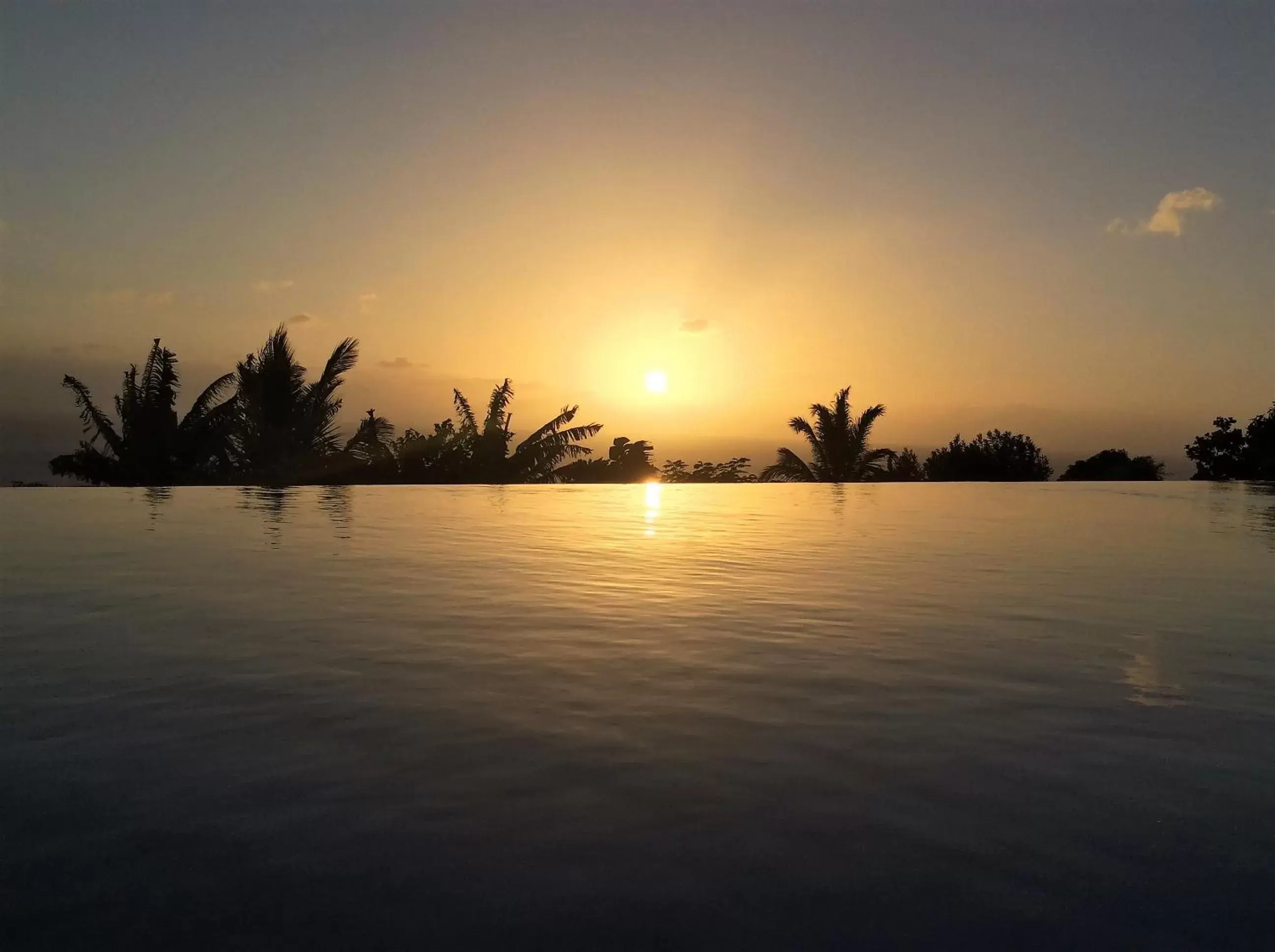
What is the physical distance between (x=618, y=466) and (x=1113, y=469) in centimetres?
2246

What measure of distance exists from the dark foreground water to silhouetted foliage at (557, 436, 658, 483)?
2138 centimetres

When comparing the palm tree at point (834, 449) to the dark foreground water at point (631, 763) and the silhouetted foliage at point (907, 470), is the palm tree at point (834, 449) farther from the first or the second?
the dark foreground water at point (631, 763)

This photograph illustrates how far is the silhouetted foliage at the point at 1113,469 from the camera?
3625cm

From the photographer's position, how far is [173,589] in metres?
6.37

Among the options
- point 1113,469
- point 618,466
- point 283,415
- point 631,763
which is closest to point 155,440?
point 283,415

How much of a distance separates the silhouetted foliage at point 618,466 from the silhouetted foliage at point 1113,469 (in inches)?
736

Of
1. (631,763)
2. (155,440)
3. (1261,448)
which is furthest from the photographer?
(1261,448)

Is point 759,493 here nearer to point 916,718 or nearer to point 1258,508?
point 1258,508

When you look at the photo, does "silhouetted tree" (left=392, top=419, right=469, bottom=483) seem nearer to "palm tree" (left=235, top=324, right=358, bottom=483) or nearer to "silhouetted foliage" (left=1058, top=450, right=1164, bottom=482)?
"palm tree" (left=235, top=324, right=358, bottom=483)

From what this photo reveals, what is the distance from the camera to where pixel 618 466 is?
97.6ft

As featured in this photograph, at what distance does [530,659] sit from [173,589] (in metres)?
3.58

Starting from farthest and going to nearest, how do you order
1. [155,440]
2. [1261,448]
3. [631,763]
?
[1261,448], [155,440], [631,763]

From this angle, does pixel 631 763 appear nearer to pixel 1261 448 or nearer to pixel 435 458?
pixel 435 458

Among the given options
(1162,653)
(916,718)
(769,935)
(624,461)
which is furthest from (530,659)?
(624,461)
